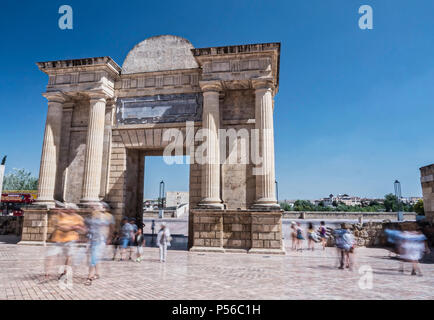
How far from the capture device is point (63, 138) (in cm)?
1677

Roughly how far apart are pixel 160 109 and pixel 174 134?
1.74 meters

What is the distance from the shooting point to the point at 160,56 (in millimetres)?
16922

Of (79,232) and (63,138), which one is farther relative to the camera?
(63,138)

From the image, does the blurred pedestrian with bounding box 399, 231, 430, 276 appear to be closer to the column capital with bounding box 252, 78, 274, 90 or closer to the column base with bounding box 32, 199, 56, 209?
the column capital with bounding box 252, 78, 274, 90

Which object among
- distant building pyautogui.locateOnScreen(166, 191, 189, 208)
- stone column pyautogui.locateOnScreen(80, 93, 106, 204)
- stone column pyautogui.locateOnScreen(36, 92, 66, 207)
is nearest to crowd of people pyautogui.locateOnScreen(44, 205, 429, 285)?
stone column pyautogui.locateOnScreen(80, 93, 106, 204)

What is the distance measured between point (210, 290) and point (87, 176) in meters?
11.1

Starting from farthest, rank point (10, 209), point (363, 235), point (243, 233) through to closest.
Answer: point (10, 209), point (363, 235), point (243, 233)

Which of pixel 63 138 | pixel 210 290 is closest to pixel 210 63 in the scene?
pixel 63 138

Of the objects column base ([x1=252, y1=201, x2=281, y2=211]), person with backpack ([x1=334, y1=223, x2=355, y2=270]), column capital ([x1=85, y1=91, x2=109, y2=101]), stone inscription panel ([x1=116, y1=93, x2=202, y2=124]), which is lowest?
person with backpack ([x1=334, y1=223, x2=355, y2=270])

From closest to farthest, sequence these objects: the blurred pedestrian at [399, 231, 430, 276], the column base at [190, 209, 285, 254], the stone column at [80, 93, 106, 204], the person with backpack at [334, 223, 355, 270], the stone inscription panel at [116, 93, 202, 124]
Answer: the blurred pedestrian at [399, 231, 430, 276] < the person with backpack at [334, 223, 355, 270] < the column base at [190, 209, 285, 254] < the stone column at [80, 93, 106, 204] < the stone inscription panel at [116, 93, 202, 124]

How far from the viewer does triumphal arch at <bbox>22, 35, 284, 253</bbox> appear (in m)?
13.4

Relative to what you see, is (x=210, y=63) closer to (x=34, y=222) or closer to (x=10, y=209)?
(x=34, y=222)

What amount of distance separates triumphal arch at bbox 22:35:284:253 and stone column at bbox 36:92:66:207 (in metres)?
0.05

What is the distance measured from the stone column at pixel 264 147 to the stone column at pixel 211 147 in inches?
76.8
